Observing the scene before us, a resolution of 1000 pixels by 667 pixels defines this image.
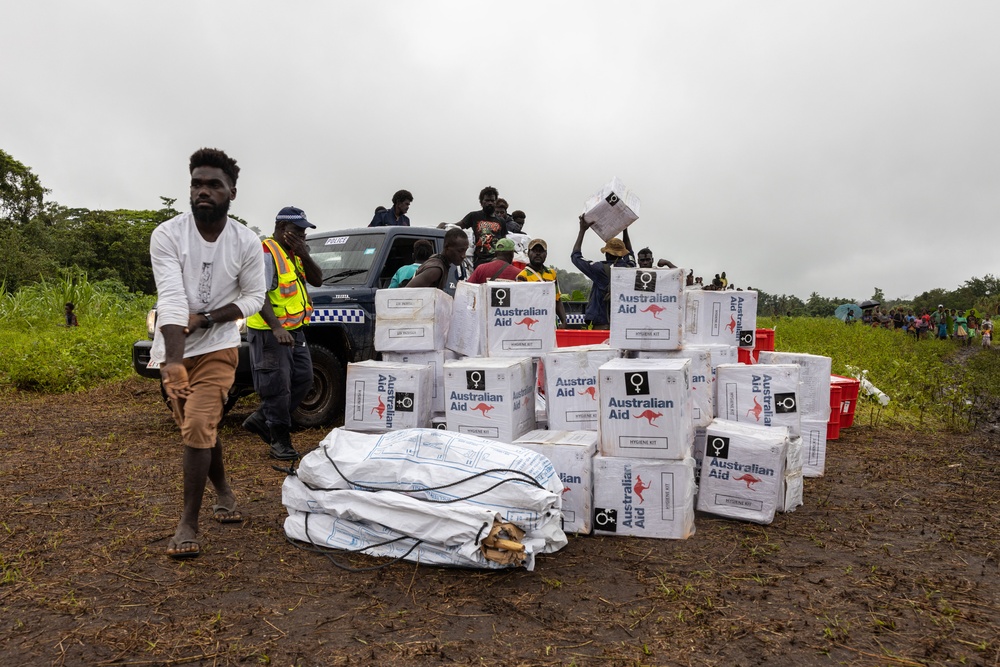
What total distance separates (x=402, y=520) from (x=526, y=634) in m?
0.95

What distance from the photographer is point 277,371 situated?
16.8ft

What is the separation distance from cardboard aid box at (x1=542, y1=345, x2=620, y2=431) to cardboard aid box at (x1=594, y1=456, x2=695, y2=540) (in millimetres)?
581

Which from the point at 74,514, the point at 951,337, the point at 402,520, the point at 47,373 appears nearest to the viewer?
the point at 402,520

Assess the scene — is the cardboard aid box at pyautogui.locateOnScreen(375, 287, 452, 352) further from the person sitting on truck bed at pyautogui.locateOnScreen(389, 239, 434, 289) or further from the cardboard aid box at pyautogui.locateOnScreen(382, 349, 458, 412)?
the person sitting on truck bed at pyautogui.locateOnScreen(389, 239, 434, 289)

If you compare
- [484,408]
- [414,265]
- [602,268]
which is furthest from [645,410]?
[602,268]

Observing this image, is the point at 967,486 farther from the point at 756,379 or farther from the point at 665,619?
the point at 665,619

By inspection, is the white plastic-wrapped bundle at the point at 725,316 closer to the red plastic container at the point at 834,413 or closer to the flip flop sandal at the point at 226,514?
the red plastic container at the point at 834,413

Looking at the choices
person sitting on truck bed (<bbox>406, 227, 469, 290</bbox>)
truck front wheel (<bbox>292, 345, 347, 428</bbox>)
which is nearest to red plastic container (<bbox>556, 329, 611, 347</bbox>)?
person sitting on truck bed (<bbox>406, 227, 469, 290</bbox>)

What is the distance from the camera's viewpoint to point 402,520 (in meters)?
3.45

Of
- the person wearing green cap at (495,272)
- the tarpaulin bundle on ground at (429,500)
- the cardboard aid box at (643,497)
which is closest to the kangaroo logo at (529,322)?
the person wearing green cap at (495,272)

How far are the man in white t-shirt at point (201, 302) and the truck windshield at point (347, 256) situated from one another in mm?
3040

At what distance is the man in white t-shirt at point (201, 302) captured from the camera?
131 inches

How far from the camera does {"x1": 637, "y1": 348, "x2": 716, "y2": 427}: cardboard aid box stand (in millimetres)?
4520

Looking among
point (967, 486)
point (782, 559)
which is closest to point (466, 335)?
point (782, 559)
